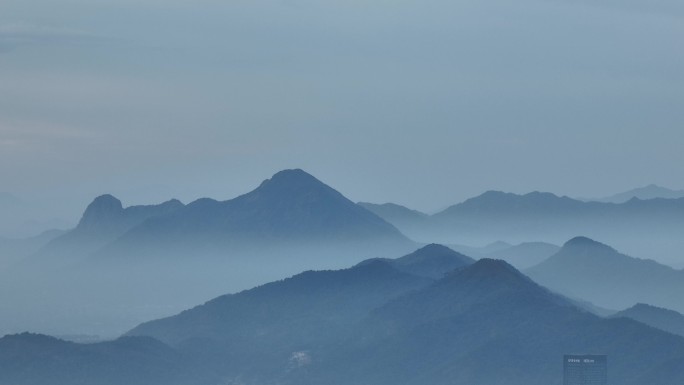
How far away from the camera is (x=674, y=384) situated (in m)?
196
